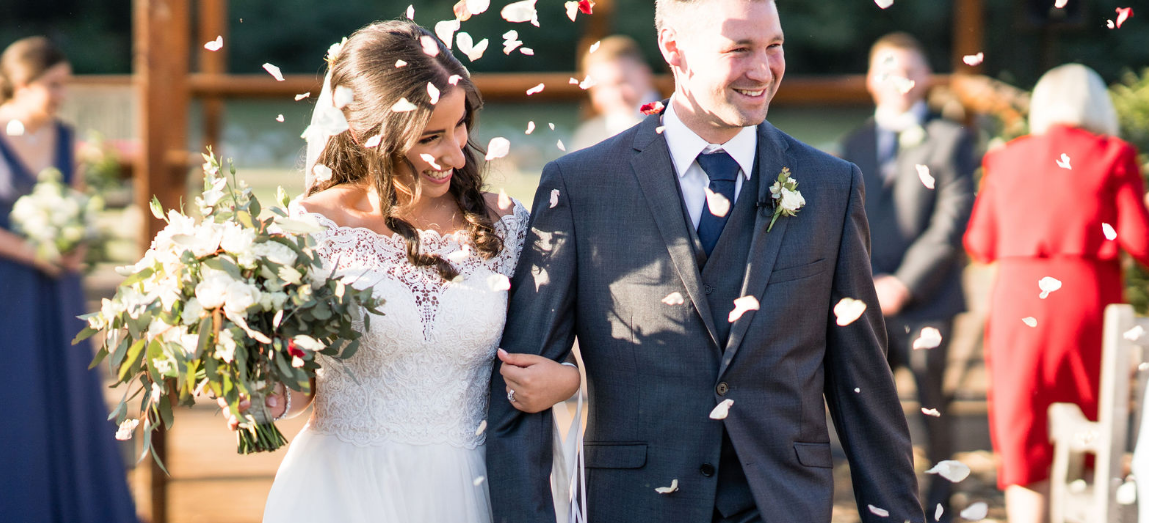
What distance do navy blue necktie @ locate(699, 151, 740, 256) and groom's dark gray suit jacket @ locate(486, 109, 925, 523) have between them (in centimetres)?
4

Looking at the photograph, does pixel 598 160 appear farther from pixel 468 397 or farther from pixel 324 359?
pixel 324 359

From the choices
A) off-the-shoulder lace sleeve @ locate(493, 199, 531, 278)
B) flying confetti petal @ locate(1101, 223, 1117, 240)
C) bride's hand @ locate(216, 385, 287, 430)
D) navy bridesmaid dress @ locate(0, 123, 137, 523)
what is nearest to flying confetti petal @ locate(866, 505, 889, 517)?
off-the-shoulder lace sleeve @ locate(493, 199, 531, 278)

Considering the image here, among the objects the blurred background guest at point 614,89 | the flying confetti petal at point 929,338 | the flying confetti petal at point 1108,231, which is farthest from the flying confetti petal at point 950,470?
the blurred background guest at point 614,89

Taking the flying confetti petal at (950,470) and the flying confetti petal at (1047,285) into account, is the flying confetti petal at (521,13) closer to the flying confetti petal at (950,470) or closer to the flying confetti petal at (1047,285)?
the flying confetti petal at (950,470)

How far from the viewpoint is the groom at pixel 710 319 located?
2.39m

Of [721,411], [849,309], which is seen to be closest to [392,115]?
[721,411]

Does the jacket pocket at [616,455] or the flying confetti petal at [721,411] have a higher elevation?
the flying confetti petal at [721,411]

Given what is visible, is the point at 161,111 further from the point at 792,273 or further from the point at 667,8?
the point at 792,273

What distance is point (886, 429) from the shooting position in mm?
2479

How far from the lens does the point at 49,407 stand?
4586 mm

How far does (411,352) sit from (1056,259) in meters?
2.83

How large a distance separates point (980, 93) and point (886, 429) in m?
2.99

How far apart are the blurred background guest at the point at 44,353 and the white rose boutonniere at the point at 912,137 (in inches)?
139

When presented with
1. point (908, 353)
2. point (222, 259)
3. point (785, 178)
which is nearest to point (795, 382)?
point (785, 178)
